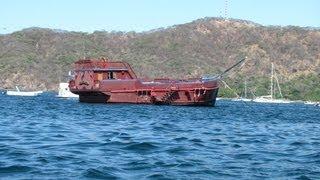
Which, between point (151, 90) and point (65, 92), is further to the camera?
point (65, 92)

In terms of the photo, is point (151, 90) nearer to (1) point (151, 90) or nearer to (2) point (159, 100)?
(1) point (151, 90)

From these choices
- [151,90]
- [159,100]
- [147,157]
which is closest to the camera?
[147,157]

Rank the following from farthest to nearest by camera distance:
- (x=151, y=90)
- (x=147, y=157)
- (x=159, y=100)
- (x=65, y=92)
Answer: (x=65, y=92) → (x=151, y=90) → (x=159, y=100) → (x=147, y=157)

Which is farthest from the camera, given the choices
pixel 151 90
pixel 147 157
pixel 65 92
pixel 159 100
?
pixel 65 92

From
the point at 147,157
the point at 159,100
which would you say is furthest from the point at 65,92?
the point at 147,157

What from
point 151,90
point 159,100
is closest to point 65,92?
point 151,90

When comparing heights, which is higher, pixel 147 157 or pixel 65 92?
pixel 147 157

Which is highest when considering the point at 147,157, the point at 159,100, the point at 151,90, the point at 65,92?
the point at 151,90

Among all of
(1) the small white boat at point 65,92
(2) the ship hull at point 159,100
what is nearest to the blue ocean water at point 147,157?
(2) the ship hull at point 159,100

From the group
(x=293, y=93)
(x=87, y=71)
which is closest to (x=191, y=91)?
(x=87, y=71)

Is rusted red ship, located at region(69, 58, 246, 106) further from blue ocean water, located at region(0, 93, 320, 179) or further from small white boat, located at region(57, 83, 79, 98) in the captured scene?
blue ocean water, located at region(0, 93, 320, 179)

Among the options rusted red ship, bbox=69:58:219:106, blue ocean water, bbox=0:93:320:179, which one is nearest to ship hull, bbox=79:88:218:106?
rusted red ship, bbox=69:58:219:106

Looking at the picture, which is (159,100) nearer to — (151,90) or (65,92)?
(151,90)

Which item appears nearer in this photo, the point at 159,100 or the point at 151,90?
the point at 159,100
